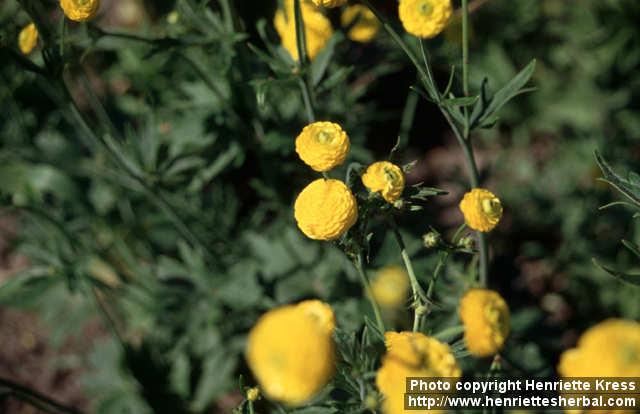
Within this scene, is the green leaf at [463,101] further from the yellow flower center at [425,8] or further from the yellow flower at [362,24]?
the yellow flower at [362,24]

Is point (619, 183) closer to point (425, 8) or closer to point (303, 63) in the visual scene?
point (425, 8)

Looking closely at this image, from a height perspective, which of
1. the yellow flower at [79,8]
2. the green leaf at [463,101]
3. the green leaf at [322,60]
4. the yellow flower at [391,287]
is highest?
the green leaf at [322,60]

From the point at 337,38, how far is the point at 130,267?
65.1 inches

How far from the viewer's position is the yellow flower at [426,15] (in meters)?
1.48

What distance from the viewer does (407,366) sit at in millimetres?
1157

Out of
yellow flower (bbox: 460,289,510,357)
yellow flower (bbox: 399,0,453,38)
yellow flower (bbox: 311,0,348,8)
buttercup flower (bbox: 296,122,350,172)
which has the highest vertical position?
yellow flower (bbox: 311,0,348,8)

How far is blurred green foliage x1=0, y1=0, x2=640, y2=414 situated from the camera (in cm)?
232

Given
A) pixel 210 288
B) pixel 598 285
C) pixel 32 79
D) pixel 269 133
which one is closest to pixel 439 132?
pixel 598 285

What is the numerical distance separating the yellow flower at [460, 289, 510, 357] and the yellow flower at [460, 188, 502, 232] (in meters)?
0.22

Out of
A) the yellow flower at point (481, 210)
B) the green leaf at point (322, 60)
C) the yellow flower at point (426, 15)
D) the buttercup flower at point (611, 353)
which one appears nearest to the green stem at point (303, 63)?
the green leaf at point (322, 60)

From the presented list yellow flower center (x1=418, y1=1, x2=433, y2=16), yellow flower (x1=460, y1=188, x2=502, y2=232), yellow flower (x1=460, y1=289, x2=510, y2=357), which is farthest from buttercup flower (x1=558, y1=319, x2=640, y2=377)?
yellow flower center (x1=418, y1=1, x2=433, y2=16)

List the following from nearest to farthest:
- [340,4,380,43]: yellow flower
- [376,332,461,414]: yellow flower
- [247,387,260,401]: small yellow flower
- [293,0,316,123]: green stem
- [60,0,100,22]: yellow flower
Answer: [376,332,461,414]: yellow flower
[247,387,260,401]: small yellow flower
[60,0,100,22]: yellow flower
[293,0,316,123]: green stem
[340,4,380,43]: yellow flower

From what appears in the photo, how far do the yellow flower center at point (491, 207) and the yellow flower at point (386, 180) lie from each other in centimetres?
22

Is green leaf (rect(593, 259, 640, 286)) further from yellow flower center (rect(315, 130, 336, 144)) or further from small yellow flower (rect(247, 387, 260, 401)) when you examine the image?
small yellow flower (rect(247, 387, 260, 401))
